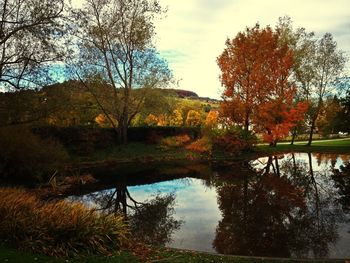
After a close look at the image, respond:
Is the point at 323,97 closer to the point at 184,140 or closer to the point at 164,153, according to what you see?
the point at 184,140

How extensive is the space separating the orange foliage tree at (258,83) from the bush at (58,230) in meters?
27.9

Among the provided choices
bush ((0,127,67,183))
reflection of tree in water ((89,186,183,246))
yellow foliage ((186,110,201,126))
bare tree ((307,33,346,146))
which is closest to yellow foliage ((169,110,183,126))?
yellow foliage ((186,110,201,126))

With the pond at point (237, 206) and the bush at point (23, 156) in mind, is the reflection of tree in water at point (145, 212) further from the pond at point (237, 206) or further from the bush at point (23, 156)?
the bush at point (23, 156)

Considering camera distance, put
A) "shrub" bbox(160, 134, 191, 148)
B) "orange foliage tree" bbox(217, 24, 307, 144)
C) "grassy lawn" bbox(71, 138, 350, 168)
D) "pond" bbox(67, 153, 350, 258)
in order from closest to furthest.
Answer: "pond" bbox(67, 153, 350, 258) → "grassy lawn" bbox(71, 138, 350, 168) → "orange foliage tree" bbox(217, 24, 307, 144) → "shrub" bbox(160, 134, 191, 148)

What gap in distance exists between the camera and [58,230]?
861 centimetres

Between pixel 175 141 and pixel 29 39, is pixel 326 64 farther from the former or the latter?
pixel 29 39

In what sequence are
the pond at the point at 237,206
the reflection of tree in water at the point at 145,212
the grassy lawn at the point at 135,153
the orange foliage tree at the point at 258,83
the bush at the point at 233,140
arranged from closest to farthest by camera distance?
1. the pond at the point at 237,206
2. the reflection of tree in water at the point at 145,212
3. the grassy lawn at the point at 135,153
4. the bush at the point at 233,140
5. the orange foliage tree at the point at 258,83

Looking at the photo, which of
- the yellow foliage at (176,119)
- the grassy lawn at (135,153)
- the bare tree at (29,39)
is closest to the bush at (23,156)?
the bare tree at (29,39)

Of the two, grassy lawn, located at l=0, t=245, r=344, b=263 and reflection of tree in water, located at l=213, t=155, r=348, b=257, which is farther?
reflection of tree in water, located at l=213, t=155, r=348, b=257

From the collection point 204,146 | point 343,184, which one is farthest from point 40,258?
point 204,146

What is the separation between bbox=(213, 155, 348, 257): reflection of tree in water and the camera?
1047 centimetres

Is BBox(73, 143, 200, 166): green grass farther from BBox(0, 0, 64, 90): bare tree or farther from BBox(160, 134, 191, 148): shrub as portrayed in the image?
BBox(0, 0, 64, 90): bare tree

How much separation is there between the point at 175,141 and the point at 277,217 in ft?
77.2

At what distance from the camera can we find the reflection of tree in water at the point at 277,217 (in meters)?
10.5
